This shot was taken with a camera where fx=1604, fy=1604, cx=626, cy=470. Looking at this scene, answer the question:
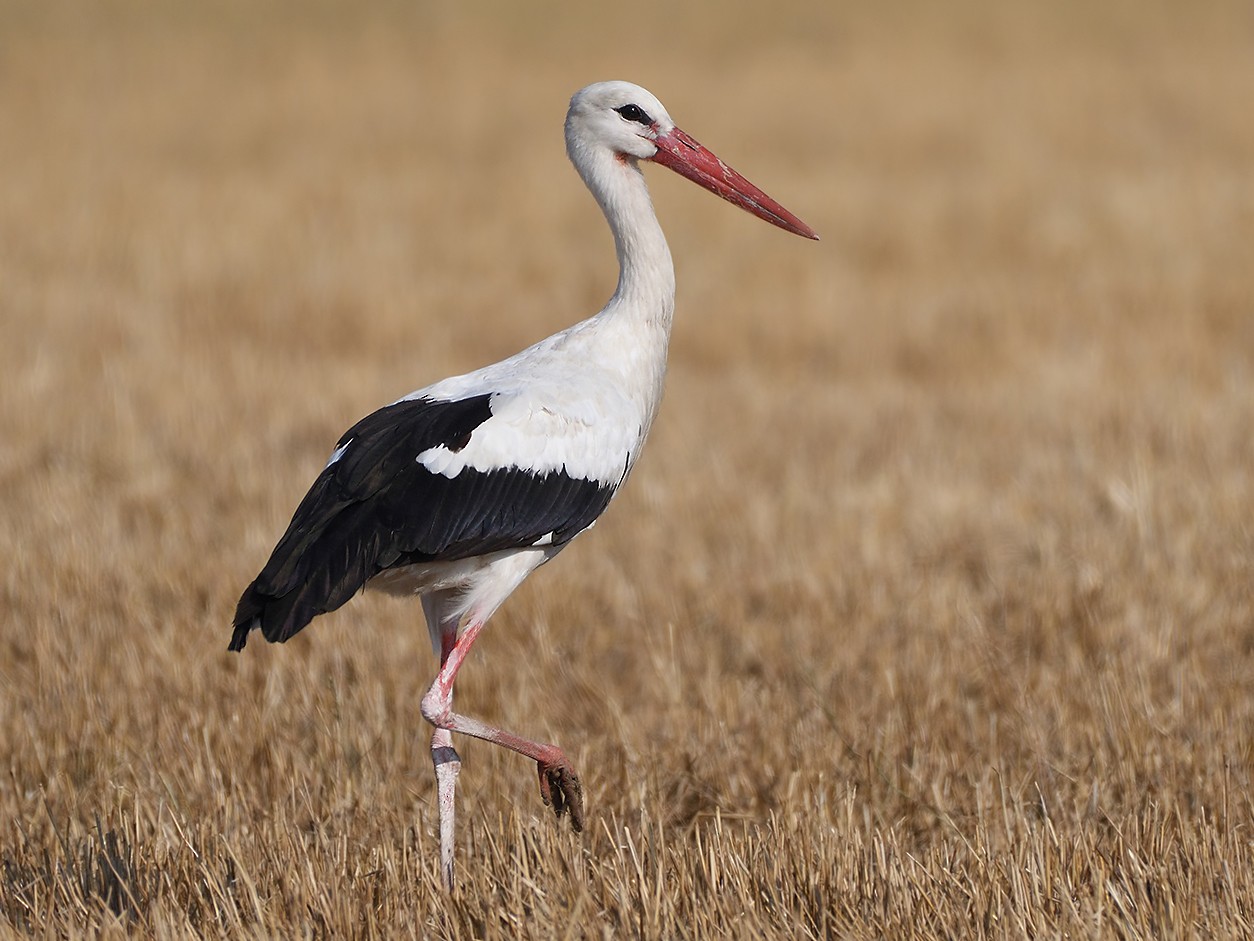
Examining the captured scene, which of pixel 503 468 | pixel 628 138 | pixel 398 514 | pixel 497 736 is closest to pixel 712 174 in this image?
pixel 628 138

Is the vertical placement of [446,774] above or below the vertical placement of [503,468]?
below

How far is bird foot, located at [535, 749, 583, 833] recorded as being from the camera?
4.00 metres

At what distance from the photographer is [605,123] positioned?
169 inches

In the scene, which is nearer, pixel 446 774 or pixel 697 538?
pixel 446 774

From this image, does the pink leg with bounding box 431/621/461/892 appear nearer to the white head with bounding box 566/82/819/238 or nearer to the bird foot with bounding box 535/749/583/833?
the bird foot with bounding box 535/749/583/833

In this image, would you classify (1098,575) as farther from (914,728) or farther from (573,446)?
(573,446)

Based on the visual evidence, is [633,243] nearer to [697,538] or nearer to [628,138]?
→ [628,138]

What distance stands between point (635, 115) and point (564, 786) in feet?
5.85

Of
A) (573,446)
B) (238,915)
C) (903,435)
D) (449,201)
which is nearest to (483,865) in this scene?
(238,915)

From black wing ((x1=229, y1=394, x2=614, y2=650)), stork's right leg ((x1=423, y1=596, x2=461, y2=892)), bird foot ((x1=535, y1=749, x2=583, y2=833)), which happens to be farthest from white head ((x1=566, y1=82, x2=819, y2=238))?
bird foot ((x1=535, y1=749, x2=583, y2=833))

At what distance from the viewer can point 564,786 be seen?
4.02 m

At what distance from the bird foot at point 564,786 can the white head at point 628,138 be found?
1.52 metres

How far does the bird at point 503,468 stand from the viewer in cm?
372

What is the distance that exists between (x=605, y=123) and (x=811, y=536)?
2.87 meters
